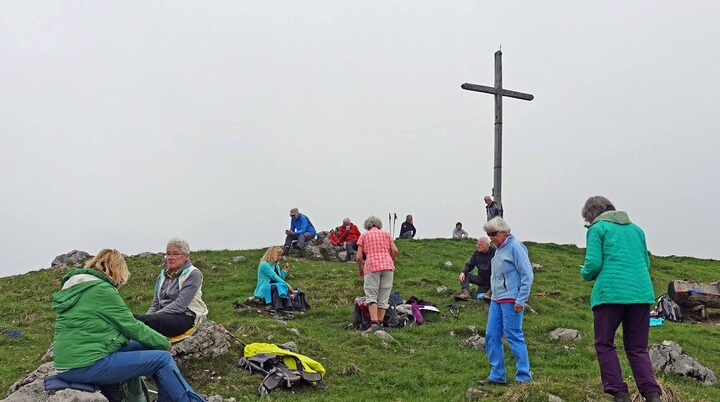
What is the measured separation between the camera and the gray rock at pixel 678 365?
932 cm

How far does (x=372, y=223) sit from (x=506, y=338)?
5.25m

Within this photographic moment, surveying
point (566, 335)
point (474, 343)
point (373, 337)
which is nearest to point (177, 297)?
point (373, 337)

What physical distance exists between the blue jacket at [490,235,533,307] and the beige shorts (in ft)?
13.9

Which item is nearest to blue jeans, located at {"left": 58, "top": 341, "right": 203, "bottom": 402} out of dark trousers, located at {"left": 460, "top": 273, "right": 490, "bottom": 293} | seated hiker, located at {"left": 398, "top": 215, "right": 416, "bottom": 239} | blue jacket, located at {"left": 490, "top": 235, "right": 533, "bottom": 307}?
blue jacket, located at {"left": 490, "top": 235, "right": 533, "bottom": 307}

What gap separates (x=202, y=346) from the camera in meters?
9.49

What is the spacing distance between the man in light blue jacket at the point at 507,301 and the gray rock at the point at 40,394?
527 centimetres

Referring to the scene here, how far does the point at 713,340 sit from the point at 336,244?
14.1 m

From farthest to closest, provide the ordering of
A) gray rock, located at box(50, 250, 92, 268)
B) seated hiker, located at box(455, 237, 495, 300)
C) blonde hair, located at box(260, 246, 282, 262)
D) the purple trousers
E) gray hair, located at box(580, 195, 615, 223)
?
gray rock, located at box(50, 250, 92, 268)
seated hiker, located at box(455, 237, 495, 300)
blonde hair, located at box(260, 246, 282, 262)
gray hair, located at box(580, 195, 615, 223)
the purple trousers

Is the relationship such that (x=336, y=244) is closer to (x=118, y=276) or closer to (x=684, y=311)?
(x=684, y=311)

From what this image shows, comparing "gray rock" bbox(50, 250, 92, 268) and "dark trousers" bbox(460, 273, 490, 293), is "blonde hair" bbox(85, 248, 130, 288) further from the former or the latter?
"gray rock" bbox(50, 250, 92, 268)

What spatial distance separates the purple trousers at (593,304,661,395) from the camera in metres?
6.73

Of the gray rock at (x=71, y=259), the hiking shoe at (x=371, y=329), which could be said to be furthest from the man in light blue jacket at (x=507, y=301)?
the gray rock at (x=71, y=259)

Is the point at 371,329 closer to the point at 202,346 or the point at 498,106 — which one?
the point at 202,346

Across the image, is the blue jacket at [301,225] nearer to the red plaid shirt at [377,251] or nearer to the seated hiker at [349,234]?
the seated hiker at [349,234]
